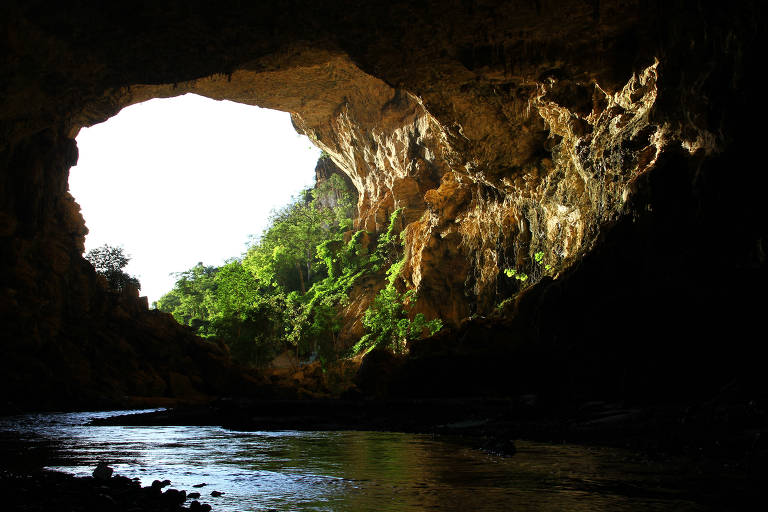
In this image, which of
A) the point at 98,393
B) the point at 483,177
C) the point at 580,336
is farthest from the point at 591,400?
the point at 98,393

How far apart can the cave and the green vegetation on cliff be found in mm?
4622

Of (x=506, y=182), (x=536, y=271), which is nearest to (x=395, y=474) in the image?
(x=536, y=271)

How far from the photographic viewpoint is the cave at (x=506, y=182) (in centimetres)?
1085

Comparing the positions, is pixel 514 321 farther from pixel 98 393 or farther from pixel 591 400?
pixel 98 393

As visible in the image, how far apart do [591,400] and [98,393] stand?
2028cm

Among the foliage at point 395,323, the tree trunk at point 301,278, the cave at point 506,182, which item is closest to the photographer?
the cave at point 506,182

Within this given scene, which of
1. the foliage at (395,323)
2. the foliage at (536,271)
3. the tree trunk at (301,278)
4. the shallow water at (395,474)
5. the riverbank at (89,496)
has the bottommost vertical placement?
the shallow water at (395,474)

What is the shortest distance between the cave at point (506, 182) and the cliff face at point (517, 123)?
0.21 feet

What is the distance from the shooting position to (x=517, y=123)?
21.1 m

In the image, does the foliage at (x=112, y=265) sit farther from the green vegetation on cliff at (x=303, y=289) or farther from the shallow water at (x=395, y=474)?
the shallow water at (x=395, y=474)

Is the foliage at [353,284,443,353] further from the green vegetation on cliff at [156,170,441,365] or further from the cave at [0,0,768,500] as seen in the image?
the cave at [0,0,768,500]

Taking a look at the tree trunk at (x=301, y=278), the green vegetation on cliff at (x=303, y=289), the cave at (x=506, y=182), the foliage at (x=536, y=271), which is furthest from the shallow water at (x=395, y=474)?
the tree trunk at (x=301, y=278)

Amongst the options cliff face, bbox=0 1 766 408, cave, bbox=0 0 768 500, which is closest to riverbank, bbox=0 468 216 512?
cave, bbox=0 0 768 500

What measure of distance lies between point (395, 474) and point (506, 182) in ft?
66.7
